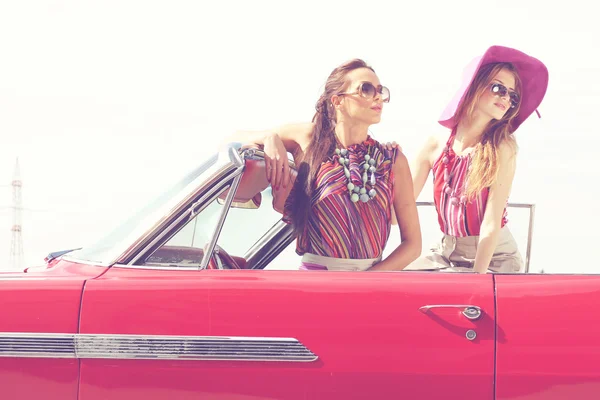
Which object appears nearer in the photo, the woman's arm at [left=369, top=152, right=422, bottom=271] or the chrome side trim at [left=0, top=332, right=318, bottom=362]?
the chrome side trim at [left=0, top=332, right=318, bottom=362]

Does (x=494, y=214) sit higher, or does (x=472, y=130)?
(x=472, y=130)

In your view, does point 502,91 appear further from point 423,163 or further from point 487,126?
point 423,163

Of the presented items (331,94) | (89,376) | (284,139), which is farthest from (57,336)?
(331,94)

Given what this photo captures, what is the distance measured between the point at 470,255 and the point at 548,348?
3.12 feet

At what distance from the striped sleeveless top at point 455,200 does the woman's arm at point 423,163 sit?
17 cm

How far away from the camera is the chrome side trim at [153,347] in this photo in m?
2.51

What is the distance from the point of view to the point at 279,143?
3105mm

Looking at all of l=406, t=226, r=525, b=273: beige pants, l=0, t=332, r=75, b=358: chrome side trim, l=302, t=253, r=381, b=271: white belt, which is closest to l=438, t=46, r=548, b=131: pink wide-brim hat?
l=406, t=226, r=525, b=273: beige pants

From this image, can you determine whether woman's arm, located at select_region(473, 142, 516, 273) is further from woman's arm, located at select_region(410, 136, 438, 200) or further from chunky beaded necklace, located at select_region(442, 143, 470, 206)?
woman's arm, located at select_region(410, 136, 438, 200)

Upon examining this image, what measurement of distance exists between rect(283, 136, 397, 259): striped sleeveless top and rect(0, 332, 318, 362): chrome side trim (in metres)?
0.68

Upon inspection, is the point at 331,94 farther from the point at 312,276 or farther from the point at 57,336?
the point at 57,336

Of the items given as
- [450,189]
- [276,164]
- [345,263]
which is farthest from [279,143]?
[450,189]

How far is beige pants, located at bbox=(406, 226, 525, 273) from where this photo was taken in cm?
337

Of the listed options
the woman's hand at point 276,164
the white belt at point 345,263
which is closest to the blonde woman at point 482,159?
the white belt at point 345,263
